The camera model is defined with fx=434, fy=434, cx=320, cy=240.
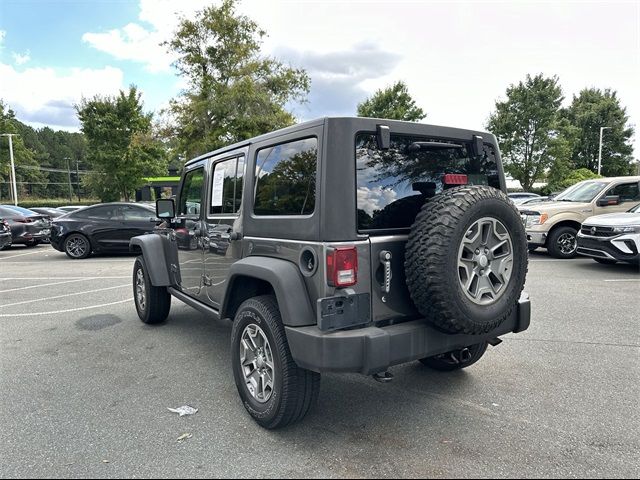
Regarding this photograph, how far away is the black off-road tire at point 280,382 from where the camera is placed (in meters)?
2.61

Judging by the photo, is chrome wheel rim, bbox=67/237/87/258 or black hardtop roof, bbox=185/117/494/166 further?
Result: chrome wheel rim, bbox=67/237/87/258

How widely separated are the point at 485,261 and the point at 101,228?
11.5 metres

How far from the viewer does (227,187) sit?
3637mm

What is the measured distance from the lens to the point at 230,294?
3.25 meters

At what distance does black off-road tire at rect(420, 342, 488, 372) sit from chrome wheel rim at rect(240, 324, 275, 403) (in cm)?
158

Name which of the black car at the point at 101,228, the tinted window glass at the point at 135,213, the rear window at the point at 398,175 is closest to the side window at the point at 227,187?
the rear window at the point at 398,175

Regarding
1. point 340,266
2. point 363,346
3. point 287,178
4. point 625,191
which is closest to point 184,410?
point 363,346

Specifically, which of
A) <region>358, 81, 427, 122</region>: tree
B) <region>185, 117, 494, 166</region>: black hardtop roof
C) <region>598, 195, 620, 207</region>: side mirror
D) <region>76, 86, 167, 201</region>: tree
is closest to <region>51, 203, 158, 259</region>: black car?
<region>185, 117, 494, 166</region>: black hardtop roof

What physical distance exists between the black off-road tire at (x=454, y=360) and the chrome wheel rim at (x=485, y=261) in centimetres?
102

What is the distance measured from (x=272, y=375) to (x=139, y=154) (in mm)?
28556

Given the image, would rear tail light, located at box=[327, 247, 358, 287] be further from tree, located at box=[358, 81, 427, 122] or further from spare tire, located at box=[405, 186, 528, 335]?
tree, located at box=[358, 81, 427, 122]

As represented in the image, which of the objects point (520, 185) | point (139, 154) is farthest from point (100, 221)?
point (520, 185)

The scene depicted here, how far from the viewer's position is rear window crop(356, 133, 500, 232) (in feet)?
8.54

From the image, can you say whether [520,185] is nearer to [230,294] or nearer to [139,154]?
[139,154]
